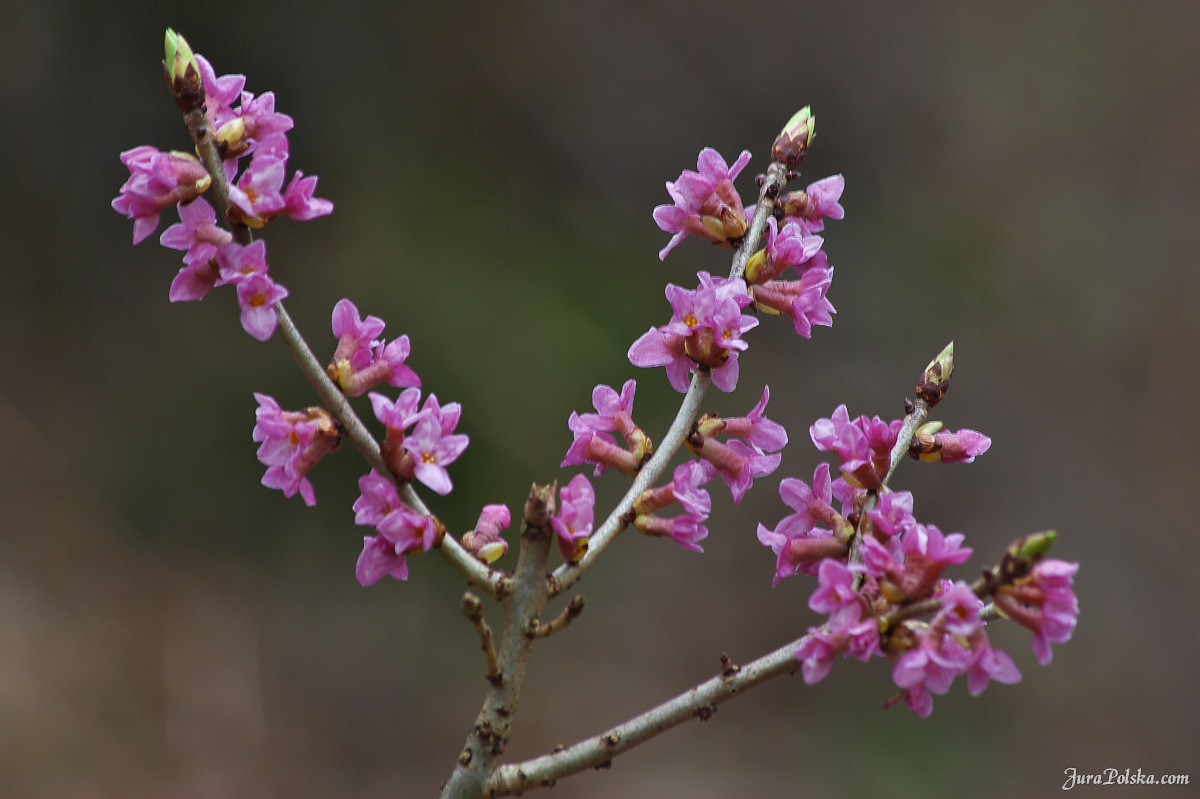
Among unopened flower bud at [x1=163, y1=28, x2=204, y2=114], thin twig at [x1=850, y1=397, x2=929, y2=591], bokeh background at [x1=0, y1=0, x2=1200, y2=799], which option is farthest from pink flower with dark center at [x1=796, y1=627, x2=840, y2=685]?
bokeh background at [x1=0, y1=0, x2=1200, y2=799]

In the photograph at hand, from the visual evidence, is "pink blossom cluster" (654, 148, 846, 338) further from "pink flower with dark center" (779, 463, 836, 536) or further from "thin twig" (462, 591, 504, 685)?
"thin twig" (462, 591, 504, 685)

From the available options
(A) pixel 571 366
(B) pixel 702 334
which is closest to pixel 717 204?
(B) pixel 702 334

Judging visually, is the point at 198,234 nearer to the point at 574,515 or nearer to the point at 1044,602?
the point at 574,515

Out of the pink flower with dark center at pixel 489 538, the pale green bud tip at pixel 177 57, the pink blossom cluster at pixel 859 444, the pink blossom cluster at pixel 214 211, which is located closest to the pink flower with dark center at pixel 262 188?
the pink blossom cluster at pixel 214 211

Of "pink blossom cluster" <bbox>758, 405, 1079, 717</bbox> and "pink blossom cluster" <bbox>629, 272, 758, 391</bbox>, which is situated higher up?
"pink blossom cluster" <bbox>629, 272, 758, 391</bbox>

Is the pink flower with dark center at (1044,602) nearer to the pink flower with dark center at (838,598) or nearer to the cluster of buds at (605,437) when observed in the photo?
the pink flower with dark center at (838,598)

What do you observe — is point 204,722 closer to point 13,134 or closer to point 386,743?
point 386,743
